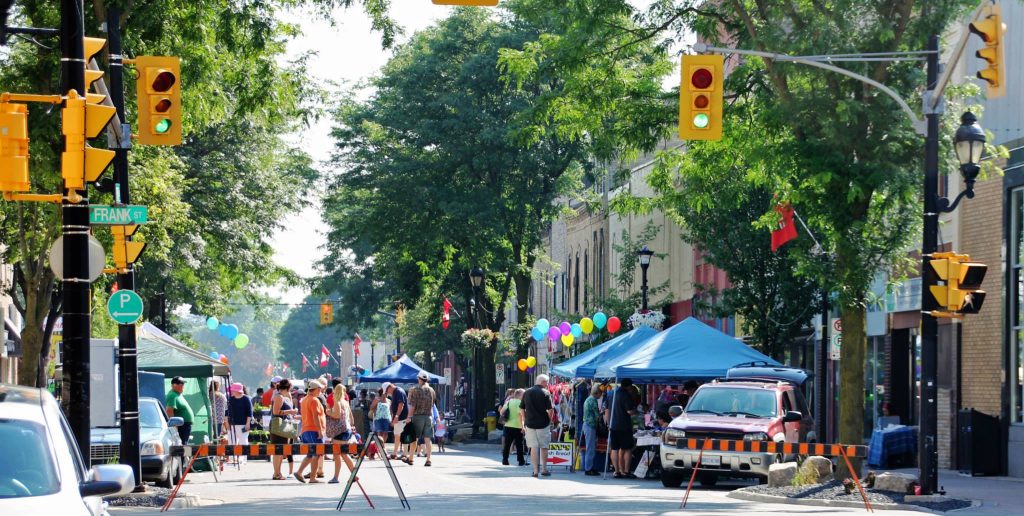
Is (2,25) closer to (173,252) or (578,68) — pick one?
(578,68)

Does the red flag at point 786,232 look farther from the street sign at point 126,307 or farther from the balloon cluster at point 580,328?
the balloon cluster at point 580,328

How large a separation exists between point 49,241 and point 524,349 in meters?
30.7

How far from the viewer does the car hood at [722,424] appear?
2503cm

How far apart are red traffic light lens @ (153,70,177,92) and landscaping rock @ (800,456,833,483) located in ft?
36.2

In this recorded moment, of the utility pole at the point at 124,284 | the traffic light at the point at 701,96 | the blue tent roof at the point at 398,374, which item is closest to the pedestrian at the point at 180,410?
the utility pole at the point at 124,284

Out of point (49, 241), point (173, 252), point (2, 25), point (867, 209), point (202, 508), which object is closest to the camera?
point (2, 25)

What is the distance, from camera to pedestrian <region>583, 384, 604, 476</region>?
1189 inches

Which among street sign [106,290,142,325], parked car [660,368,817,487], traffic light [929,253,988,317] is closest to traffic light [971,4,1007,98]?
traffic light [929,253,988,317]

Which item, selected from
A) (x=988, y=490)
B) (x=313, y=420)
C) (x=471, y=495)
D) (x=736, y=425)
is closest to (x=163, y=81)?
(x=471, y=495)

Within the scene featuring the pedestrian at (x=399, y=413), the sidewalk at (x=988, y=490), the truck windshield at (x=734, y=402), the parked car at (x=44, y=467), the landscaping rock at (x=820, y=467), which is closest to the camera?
the parked car at (x=44, y=467)

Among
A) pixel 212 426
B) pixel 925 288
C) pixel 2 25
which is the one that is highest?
pixel 2 25

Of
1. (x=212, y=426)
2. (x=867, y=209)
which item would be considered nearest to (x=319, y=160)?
(x=212, y=426)

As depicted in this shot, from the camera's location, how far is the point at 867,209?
23656 millimetres

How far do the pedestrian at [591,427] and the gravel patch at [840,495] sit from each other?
675 centimetres
